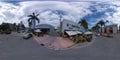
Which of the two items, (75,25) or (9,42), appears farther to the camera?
(75,25)

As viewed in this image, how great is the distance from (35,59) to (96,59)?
6119 millimetres

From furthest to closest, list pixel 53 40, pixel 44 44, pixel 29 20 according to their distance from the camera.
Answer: pixel 29 20
pixel 53 40
pixel 44 44

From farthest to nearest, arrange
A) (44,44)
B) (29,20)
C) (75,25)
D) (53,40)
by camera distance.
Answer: (29,20), (75,25), (53,40), (44,44)

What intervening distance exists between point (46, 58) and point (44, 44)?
1122cm

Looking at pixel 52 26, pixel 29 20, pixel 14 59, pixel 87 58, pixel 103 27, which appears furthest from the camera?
pixel 103 27

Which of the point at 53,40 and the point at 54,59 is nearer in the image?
the point at 54,59

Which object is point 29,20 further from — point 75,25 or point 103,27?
point 103,27

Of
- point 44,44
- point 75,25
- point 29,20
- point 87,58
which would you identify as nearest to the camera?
point 87,58

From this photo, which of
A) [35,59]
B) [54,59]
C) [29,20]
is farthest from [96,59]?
[29,20]

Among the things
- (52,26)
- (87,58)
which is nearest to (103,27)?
(52,26)

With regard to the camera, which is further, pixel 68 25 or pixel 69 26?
pixel 69 26

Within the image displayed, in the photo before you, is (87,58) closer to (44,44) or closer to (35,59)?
(35,59)

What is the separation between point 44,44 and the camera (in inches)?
1528

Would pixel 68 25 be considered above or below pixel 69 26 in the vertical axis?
above
